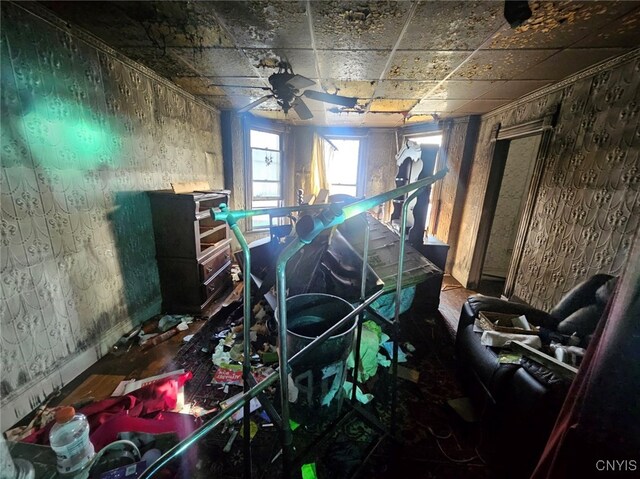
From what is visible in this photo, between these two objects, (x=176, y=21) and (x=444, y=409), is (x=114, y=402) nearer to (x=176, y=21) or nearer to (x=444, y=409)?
(x=444, y=409)

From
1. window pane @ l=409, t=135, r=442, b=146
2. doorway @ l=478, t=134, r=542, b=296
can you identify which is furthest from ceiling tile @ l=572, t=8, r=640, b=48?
window pane @ l=409, t=135, r=442, b=146

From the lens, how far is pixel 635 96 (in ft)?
6.24

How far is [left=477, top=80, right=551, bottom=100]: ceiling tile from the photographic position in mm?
2627

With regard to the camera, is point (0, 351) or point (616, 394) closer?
point (616, 394)

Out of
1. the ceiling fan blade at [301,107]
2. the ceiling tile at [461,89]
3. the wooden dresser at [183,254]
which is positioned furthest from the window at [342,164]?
the wooden dresser at [183,254]

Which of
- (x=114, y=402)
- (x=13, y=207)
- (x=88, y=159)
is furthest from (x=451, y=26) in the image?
(x=114, y=402)

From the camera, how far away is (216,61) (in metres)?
2.39

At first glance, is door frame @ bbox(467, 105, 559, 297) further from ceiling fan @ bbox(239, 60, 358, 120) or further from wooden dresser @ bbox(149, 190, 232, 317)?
wooden dresser @ bbox(149, 190, 232, 317)

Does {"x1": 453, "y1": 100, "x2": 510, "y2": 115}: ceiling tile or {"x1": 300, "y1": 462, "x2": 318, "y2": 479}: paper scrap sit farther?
{"x1": 453, "y1": 100, "x2": 510, "y2": 115}: ceiling tile

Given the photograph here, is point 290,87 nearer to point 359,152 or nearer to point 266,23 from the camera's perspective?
point 266,23

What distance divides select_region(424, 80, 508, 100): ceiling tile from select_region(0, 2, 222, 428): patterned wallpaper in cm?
332

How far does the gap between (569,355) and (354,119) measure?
15.0 feet

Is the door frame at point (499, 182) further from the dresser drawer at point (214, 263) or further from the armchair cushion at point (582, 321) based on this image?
the dresser drawer at point (214, 263)

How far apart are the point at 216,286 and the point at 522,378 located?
316cm
